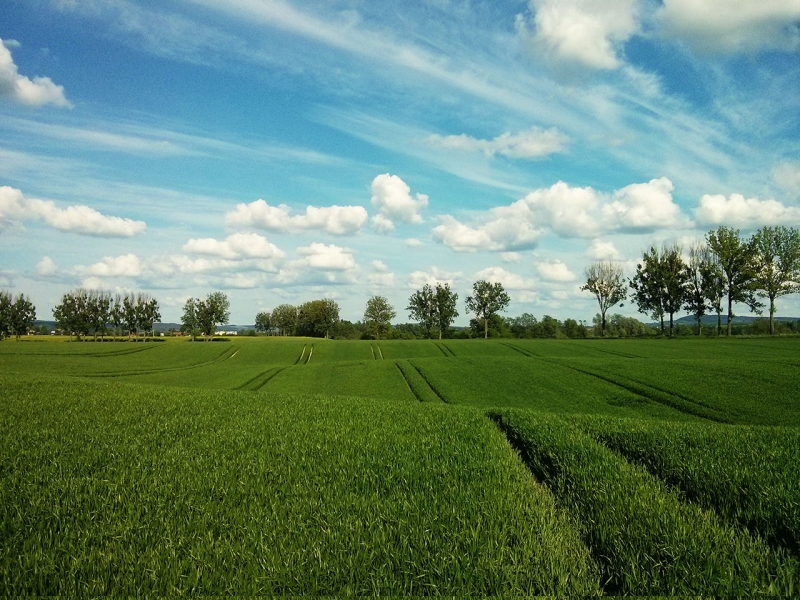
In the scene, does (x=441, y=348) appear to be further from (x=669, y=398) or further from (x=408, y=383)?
(x=669, y=398)

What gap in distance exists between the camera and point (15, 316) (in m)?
142

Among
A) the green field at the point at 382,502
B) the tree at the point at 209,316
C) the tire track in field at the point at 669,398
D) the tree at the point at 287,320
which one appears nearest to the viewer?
the green field at the point at 382,502

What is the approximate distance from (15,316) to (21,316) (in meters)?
1.79

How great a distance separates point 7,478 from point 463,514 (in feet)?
23.2

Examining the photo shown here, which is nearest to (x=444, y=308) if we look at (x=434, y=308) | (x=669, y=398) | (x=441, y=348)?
(x=434, y=308)

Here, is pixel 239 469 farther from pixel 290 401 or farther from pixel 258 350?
pixel 258 350


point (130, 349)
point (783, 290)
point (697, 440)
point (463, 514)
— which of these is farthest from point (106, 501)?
point (783, 290)

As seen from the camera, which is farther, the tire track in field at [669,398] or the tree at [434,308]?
the tree at [434,308]

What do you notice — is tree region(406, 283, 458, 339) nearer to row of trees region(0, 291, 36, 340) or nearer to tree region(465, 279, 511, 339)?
tree region(465, 279, 511, 339)

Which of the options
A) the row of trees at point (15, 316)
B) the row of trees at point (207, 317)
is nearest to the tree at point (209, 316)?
the row of trees at point (207, 317)

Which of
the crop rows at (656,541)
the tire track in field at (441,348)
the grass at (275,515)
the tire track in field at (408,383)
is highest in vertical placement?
the grass at (275,515)

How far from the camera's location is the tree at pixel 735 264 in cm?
8188

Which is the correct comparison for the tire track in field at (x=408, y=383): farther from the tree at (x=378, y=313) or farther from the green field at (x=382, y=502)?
the tree at (x=378, y=313)

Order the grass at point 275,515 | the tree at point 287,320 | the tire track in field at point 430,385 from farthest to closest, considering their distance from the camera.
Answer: the tree at point 287,320
the tire track in field at point 430,385
the grass at point 275,515
